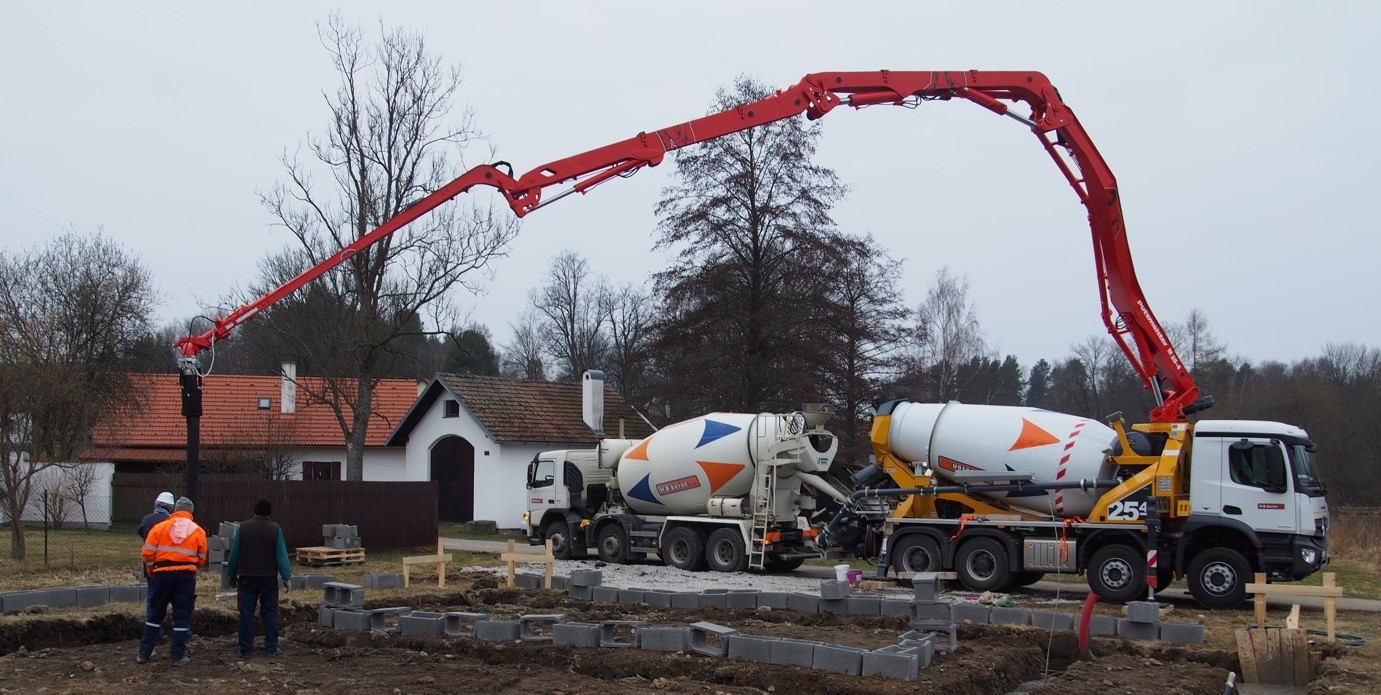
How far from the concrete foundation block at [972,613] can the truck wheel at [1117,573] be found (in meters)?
4.33

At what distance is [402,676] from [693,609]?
546 centimetres

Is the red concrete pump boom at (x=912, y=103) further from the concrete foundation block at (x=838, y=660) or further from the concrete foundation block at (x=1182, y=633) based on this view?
the concrete foundation block at (x=838, y=660)

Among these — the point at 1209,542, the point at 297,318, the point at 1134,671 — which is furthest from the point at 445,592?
the point at 297,318

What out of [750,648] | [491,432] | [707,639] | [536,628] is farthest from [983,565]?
[491,432]

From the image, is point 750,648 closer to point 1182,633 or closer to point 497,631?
point 497,631

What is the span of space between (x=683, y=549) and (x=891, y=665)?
Result: 13.5 meters

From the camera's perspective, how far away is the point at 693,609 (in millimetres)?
16141

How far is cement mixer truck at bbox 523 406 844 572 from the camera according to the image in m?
23.1

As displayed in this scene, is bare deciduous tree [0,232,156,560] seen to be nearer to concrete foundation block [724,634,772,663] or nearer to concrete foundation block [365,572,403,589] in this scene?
concrete foundation block [365,572,403,589]

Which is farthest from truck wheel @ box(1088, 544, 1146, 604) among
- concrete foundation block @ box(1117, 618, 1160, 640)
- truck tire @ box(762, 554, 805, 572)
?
truck tire @ box(762, 554, 805, 572)

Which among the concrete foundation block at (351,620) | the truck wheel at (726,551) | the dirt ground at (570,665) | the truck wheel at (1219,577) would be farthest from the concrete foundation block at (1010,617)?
the truck wheel at (726,551)

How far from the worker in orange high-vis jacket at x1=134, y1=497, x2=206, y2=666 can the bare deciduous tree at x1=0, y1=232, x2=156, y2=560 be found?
1030 centimetres

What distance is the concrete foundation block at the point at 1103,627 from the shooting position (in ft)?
47.2

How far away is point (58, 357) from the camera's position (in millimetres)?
25078
